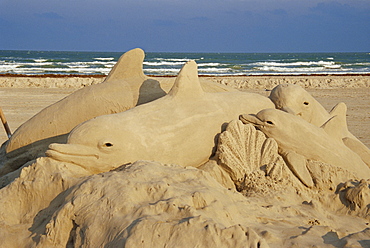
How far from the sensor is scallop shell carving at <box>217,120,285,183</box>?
4.34 meters

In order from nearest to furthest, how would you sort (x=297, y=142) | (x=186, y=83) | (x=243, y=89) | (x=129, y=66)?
(x=186, y=83), (x=297, y=142), (x=129, y=66), (x=243, y=89)

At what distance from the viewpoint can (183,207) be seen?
2.92 m

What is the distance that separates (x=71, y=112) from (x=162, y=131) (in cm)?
140

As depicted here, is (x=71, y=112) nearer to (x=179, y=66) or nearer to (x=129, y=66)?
(x=129, y=66)

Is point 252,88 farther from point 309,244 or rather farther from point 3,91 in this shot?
point 309,244

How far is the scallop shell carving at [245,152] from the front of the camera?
4.34 m

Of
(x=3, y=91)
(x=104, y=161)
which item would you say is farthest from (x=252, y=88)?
(x=104, y=161)

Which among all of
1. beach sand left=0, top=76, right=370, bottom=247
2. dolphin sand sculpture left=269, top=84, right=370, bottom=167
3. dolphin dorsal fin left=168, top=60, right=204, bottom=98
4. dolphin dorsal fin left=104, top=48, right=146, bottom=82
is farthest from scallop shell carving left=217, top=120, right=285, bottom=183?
dolphin dorsal fin left=104, top=48, right=146, bottom=82

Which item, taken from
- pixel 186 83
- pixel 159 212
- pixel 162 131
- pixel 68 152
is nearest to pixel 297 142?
pixel 186 83

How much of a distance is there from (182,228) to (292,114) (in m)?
2.69

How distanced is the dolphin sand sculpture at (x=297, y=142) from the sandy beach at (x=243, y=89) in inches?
150

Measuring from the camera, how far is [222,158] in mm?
4320

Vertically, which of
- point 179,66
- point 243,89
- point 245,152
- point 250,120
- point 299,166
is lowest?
point 179,66

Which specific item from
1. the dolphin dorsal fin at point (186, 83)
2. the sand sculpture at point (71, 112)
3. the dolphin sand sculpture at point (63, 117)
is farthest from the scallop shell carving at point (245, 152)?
the dolphin sand sculpture at point (63, 117)
